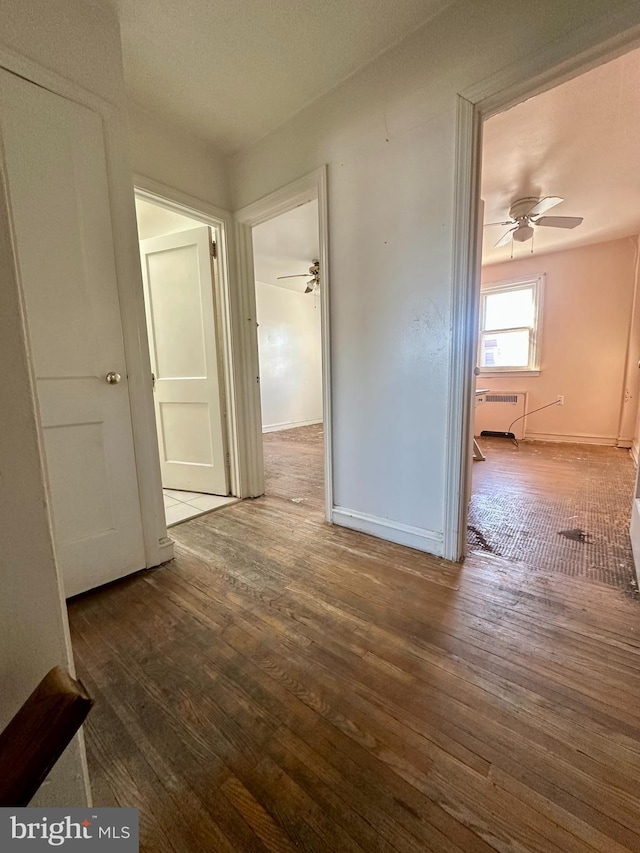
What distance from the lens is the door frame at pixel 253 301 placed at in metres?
2.06

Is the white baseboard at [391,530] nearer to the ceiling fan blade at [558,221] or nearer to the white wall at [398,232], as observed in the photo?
the white wall at [398,232]

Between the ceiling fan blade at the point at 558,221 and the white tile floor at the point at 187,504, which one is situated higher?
the ceiling fan blade at the point at 558,221

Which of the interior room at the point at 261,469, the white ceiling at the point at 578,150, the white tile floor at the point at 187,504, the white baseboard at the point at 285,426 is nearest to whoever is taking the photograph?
the interior room at the point at 261,469

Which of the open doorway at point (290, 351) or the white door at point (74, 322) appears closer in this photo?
the white door at point (74, 322)

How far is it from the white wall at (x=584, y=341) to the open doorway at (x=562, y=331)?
0.04 feet

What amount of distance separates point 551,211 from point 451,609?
400 centimetres

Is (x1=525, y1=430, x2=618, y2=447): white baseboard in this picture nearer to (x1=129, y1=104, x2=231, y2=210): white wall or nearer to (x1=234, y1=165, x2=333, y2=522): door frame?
(x1=234, y1=165, x2=333, y2=522): door frame

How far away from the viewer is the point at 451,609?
1.45 metres

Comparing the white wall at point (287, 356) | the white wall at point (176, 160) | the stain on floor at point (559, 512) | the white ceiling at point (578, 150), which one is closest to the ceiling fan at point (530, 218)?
the white ceiling at point (578, 150)

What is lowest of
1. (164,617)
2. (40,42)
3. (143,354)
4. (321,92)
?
(164,617)

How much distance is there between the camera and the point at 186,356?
2.72 m

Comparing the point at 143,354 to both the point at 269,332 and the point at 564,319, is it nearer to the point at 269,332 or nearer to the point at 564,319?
the point at 269,332

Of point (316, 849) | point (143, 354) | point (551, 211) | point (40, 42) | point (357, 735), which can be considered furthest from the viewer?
point (551, 211)

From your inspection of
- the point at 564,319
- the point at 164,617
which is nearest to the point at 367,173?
the point at 164,617
